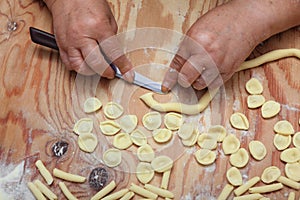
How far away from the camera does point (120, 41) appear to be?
4.09 feet

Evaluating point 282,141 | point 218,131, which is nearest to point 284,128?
point 282,141

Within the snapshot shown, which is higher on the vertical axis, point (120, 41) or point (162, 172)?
point (120, 41)

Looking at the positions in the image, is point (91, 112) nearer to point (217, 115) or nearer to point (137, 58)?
point (137, 58)

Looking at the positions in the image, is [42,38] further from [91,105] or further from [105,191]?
[105,191]

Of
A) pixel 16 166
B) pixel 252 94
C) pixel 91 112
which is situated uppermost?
pixel 252 94

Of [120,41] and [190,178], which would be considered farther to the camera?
[120,41]

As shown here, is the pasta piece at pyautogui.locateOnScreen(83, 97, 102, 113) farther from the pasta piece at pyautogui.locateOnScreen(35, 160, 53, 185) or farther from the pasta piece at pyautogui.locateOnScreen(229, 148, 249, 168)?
the pasta piece at pyautogui.locateOnScreen(229, 148, 249, 168)

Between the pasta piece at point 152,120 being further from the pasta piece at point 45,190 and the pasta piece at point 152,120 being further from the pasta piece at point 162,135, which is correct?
the pasta piece at point 45,190

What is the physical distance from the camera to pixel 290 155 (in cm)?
111

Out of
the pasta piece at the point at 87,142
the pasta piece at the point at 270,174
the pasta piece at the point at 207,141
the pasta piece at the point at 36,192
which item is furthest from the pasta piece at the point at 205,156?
the pasta piece at the point at 36,192

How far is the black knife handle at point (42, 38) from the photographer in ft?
3.87

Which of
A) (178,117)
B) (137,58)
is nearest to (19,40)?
(137,58)

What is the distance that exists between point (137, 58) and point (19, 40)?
296 millimetres

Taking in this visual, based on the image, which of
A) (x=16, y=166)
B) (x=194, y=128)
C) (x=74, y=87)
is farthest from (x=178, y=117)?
(x=16, y=166)
